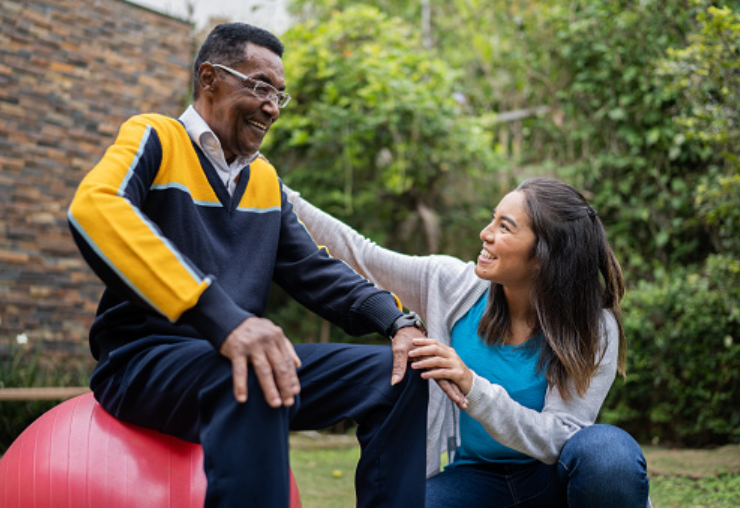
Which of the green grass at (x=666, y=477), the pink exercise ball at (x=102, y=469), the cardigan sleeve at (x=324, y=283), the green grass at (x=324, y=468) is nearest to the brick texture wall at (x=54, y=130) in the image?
the green grass at (x=324, y=468)

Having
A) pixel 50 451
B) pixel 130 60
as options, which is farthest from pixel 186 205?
pixel 130 60

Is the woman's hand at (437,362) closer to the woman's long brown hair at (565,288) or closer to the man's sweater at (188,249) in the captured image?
the man's sweater at (188,249)

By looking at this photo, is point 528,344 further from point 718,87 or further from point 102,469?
point 718,87

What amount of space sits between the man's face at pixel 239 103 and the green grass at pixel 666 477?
94.4 inches

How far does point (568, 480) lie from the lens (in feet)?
7.32

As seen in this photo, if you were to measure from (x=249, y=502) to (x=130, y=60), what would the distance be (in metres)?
5.22

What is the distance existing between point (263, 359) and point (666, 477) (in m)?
3.55

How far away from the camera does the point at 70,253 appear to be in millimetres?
5555

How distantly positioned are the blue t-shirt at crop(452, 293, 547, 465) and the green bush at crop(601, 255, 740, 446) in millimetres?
2958

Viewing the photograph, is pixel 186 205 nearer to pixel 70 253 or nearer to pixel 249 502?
pixel 249 502

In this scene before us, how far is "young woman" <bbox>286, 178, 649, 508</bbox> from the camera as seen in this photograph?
7.38ft

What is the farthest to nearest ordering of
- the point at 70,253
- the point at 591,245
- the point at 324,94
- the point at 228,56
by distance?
the point at 324,94 < the point at 70,253 < the point at 591,245 < the point at 228,56

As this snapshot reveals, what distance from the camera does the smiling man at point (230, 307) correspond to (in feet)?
5.22

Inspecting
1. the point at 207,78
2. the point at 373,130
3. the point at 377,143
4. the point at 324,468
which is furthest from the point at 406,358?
the point at 377,143
